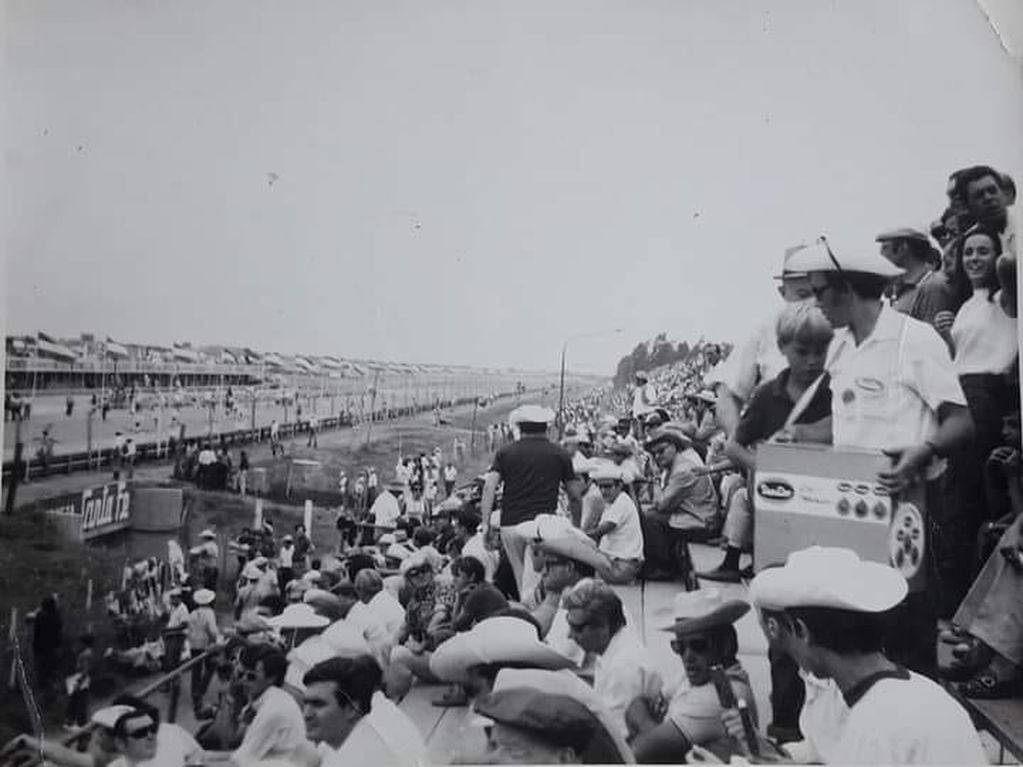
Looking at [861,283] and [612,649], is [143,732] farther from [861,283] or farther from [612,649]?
[861,283]

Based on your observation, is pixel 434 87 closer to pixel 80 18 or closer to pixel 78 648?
pixel 80 18

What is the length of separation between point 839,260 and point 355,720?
2.36 m

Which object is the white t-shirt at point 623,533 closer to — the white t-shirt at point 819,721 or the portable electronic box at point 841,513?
the portable electronic box at point 841,513

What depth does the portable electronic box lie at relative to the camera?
3.79m

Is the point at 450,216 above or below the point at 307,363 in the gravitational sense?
above

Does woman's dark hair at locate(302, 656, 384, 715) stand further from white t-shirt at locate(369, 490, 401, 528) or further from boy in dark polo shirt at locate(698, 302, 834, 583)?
boy in dark polo shirt at locate(698, 302, 834, 583)

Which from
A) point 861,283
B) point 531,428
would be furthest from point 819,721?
point 861,283

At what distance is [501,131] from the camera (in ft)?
13.2

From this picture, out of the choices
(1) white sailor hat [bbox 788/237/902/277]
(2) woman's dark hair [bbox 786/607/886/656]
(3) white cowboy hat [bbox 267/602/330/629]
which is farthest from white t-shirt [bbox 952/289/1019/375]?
(3) white cowboy hat [bbox 267/602/330/629]

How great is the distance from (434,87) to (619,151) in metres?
0.73

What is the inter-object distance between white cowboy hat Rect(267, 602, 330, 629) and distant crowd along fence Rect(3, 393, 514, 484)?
0.64 metres

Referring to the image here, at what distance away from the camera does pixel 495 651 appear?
3.70m

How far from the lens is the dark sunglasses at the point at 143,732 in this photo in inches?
143

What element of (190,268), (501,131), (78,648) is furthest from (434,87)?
(78,648)
